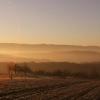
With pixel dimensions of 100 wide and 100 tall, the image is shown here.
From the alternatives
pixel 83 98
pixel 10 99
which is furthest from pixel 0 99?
pixel 83 98

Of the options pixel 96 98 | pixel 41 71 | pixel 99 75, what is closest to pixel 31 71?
pixel 41 71

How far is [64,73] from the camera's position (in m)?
144

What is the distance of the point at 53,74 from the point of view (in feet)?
465

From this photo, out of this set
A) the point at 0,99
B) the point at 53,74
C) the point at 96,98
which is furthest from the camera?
the point at 53,74

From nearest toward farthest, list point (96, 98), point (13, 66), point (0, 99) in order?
point (0, 99)
point (96, 98)
point (13, 66)

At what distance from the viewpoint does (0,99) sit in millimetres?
34594

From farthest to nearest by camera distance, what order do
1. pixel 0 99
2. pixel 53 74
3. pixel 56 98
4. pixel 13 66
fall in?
pixel 53 74
pixel 13 66
pixel 56 98
pixel 0 99

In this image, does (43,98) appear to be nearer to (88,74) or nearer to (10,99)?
(10,99)

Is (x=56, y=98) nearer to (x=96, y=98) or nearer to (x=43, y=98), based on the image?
(x=43, y=98)

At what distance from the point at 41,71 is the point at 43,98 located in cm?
11070

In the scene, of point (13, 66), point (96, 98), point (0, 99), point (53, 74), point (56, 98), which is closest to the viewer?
point (0, 99)

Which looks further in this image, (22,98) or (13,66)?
(13,66)

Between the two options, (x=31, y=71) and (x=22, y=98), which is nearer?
(x=22, y=98)

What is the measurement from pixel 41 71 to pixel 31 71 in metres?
4.04
